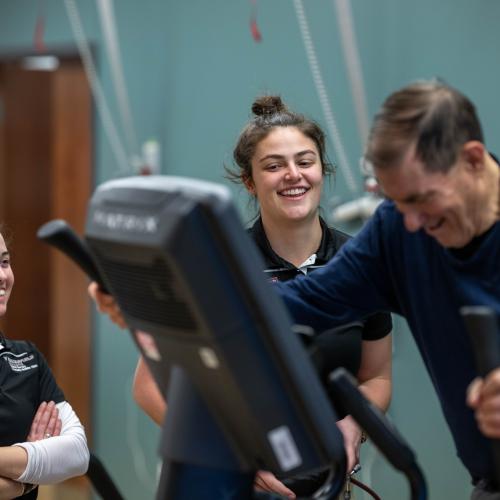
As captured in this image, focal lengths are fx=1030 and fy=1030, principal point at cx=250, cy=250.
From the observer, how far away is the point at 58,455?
2.10 metres

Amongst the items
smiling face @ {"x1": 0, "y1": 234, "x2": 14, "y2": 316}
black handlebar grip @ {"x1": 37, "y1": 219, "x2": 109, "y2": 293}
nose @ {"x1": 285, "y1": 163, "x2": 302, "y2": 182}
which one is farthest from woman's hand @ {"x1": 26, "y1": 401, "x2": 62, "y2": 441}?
black handlebar grip @ {"x1": 37, "y1": 219, "x2": 109, "y2": 293}

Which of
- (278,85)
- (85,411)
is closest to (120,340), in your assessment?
(85,411)

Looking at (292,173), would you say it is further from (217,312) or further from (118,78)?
(118,78)

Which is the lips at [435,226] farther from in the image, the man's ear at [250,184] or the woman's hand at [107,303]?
the man's ear at [250,184]

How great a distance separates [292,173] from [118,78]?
7.85ft

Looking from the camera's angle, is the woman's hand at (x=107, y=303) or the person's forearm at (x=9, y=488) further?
the person's forearm at (x=9, y=488)

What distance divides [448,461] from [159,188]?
2593mm

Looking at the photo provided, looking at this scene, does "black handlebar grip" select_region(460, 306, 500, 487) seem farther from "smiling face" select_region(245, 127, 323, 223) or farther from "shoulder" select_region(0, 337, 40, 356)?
"shoulder" select_region(0, 337, 40, 356)

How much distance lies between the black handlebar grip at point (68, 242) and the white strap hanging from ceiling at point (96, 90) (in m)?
3.18

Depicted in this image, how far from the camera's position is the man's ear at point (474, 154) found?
127cm

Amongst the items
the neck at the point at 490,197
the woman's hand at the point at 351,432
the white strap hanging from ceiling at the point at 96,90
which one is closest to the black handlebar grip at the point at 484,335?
the neck at the point at 490,197

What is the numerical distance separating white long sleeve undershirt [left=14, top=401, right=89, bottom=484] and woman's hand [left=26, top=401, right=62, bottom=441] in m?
0.02

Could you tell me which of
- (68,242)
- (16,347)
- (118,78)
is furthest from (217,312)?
(118,78)

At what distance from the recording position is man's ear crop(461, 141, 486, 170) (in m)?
1.27
